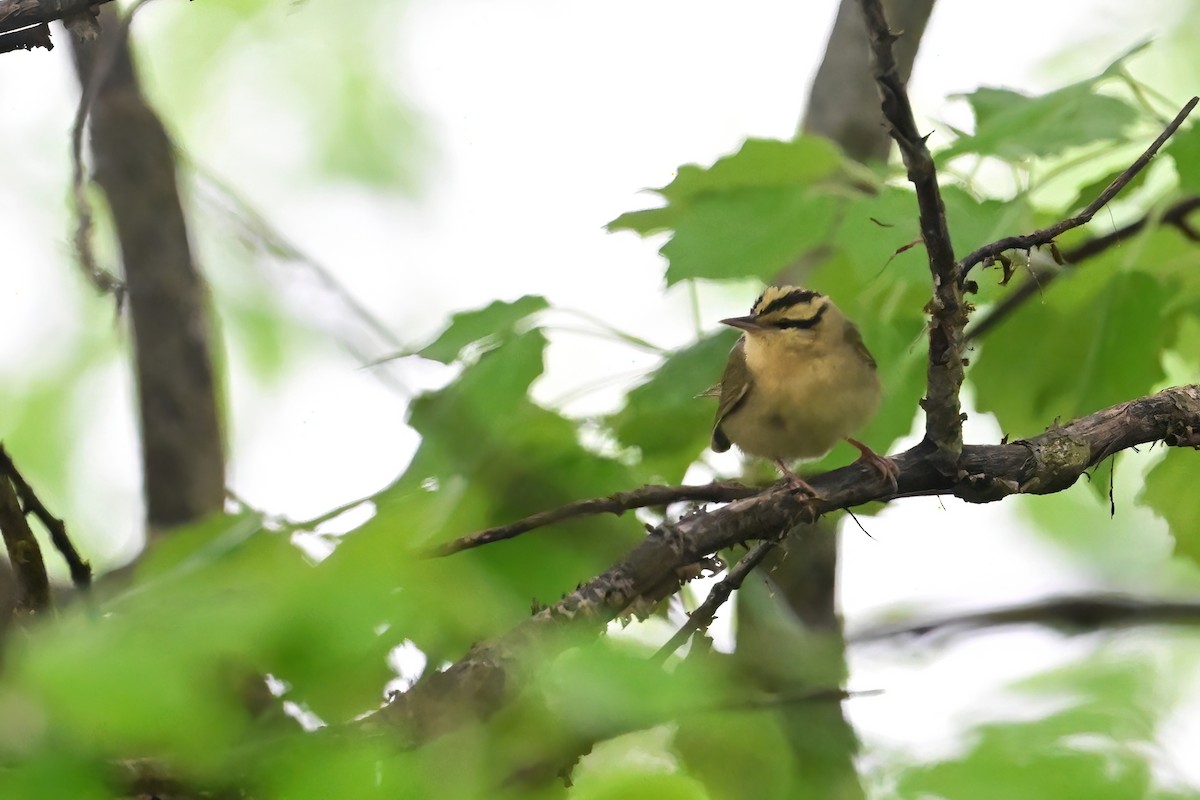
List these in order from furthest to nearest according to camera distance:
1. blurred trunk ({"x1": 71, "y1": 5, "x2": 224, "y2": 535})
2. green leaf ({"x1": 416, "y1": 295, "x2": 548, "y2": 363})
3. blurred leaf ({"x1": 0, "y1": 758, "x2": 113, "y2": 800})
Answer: blurred trunk ({"x1": 71, "y1": 5, "x2": 224, "y2": 535})
green leaf ({"x1": 416, "y1": 295, "x2": 548, "y2": 363})
blurred leaf ({"x1": 0, "y1": 758, "x2": 113, "y2": 800})

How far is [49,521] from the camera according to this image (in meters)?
1.17

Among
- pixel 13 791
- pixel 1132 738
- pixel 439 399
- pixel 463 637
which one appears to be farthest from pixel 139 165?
pixel 1132 738

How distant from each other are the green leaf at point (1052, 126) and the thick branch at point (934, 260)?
41cm

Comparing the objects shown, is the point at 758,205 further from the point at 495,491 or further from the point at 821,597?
the point at 821,597

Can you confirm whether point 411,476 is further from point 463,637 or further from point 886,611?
point 886,611

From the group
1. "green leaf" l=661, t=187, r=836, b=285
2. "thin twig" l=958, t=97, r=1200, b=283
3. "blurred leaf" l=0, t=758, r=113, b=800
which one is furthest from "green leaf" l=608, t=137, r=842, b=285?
"blurred leaf" l=0, t=758, r=113, b=800

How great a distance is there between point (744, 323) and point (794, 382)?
5.4 inches

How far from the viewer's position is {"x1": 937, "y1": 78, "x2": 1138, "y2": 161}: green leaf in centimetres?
137

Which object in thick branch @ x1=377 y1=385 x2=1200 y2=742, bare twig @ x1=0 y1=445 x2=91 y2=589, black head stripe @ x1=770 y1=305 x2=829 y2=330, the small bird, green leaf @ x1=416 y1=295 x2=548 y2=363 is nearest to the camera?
thick branch @ x1=377 y1=385 x2=1200 y2=742

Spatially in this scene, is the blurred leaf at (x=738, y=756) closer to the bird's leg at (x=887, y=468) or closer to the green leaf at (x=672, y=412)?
the bird's leg at (x=887, y=468)

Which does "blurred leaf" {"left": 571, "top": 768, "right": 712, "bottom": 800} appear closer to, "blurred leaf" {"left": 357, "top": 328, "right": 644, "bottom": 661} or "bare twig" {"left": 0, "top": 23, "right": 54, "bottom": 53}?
"blurred leaf" {"left": 357, "top": 328, "right": 644, "bottom": 661}

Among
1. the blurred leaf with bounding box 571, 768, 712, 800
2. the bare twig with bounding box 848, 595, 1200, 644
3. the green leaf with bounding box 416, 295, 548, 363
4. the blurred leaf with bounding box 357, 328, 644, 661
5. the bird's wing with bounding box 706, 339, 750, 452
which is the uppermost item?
the green leaf with bounding box 416, 295, 548, 363

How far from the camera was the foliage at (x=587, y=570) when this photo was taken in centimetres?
59

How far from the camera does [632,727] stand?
60 centimetres
